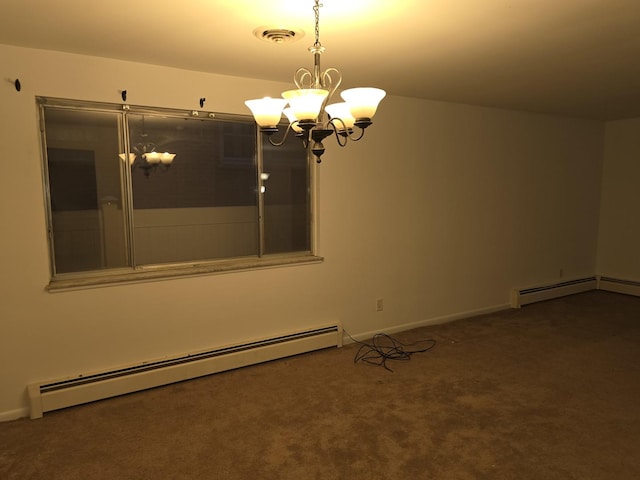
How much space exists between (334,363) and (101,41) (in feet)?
9.46

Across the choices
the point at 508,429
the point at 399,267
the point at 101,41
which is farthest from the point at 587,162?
the point at 101,41

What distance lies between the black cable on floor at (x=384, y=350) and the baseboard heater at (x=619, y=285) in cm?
357

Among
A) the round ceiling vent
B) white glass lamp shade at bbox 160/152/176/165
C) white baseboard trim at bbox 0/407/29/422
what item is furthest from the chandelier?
white baseboard trim at bbox 0/407/29/422

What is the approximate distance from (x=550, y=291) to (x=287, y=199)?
387 centimetres

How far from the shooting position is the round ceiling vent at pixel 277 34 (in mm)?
2355

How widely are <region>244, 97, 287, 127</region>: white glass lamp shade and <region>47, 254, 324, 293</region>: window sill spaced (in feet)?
5.74

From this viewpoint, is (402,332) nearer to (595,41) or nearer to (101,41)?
(595,41)

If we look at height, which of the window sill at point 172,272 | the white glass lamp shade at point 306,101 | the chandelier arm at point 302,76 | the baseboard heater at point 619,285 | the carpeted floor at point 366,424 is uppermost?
the chandelier arm at point 302,76

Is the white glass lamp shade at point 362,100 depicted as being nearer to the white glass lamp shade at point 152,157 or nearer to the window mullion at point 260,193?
the window mullion at point 260,193

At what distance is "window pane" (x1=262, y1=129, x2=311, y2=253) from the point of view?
384 cm

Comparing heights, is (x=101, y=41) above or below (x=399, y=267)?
above

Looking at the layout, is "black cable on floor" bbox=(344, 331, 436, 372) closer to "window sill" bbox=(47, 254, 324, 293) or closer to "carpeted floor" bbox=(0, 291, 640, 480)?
"carpeted floor" bbox=(0, 291, 640, 480)

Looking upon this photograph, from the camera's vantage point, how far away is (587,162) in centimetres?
595

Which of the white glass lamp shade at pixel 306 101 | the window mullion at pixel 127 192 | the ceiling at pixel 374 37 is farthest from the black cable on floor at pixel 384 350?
the white glass lamp shade at pixel 306 101
